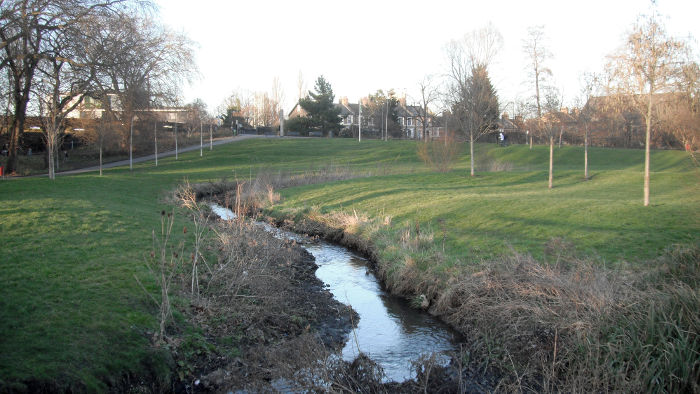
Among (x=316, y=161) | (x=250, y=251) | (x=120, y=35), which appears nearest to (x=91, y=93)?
(x=120, y=35)

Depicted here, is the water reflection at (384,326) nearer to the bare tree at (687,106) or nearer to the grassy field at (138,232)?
the grassy field at (138,232)

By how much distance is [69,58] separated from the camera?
2534 centimetres

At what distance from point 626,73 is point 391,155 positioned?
114ft

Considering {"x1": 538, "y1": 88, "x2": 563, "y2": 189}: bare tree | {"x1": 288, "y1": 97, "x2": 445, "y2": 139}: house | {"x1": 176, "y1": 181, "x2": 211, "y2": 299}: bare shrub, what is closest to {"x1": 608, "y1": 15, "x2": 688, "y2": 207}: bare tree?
{"x1": 538, "y1": 88, "x2": 563, "y2": 189}: bare tree

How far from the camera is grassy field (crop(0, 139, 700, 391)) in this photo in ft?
19.8

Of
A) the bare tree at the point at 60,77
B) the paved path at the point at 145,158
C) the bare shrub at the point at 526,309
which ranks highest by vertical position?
the bare tree at the point at 60,77

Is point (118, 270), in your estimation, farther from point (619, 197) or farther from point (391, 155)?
point (391, 155)

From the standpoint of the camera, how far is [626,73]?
600 inches

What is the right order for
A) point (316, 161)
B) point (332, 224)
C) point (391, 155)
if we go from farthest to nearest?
point (391, 155) → point (316, 161) → point (332, 224)

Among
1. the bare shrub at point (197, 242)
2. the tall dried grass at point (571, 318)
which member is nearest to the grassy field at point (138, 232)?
the bare shrub at point (197, 242)

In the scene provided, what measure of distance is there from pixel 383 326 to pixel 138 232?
6.93 meters

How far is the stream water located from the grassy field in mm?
1987

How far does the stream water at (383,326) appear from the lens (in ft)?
24.9

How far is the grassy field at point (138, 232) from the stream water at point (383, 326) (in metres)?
1.99
